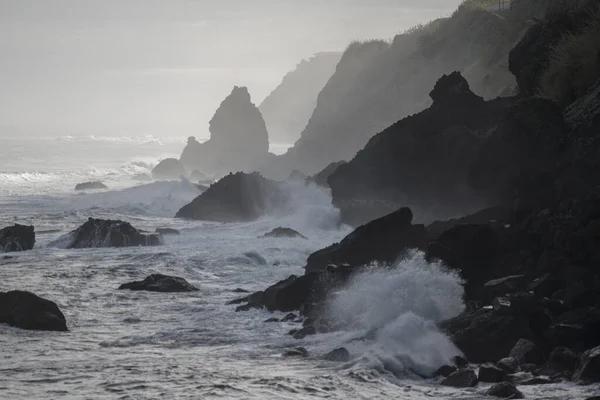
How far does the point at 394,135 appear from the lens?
3023 cm

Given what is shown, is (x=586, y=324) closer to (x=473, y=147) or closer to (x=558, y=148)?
(x=558, y=148)

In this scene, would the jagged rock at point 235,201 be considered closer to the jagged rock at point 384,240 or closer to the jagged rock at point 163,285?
the jagged rock at point 163,285

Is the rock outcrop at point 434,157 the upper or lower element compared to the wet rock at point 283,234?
upper

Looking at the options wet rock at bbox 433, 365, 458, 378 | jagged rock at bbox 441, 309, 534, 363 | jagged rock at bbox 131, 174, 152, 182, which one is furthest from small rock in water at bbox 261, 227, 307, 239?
jagged rock at bbox 131, 174, 152, 182

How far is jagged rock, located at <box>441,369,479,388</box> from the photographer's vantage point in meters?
12.8

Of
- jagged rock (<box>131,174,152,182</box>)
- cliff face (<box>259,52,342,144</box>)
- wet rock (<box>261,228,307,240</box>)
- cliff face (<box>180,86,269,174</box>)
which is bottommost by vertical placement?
wet rock (<box>261,228,307,240</box>)

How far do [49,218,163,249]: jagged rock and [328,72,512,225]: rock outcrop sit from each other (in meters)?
8.90

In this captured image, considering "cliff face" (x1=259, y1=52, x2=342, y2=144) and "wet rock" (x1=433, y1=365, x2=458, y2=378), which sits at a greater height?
"cliff face" (x1=259, y1=52, x2=342, y2=144)

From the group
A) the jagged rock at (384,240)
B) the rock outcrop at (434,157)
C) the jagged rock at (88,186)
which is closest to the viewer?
the jagged rock at (384,240)

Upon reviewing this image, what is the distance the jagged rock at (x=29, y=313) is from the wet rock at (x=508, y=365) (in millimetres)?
8947

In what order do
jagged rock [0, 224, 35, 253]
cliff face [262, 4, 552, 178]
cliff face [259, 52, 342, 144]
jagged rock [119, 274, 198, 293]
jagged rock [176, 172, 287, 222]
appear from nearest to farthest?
jagged rock [119, 274, 198, 293] → jagged rock [0, 224, 35, 253] → jagged rock [176, 172, 287, 222] → cliff face [262, 4, 552, 178] → cliff face [259, 52, 342, 144]

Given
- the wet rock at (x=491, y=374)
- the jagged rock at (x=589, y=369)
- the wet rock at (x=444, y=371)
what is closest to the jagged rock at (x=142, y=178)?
the wet rock at (x=444, y=371)

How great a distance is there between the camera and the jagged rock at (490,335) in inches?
558

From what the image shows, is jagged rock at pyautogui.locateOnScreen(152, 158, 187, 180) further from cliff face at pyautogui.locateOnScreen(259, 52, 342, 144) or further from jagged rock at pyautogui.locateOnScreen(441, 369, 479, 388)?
jagged rock at pyautogui.locateOnScreen(441, 369, 479, 388)
